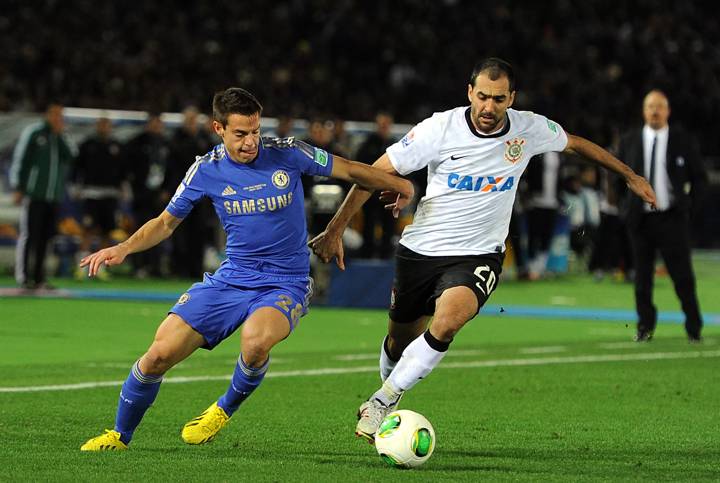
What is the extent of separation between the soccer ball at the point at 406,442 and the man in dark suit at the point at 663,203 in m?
7.32

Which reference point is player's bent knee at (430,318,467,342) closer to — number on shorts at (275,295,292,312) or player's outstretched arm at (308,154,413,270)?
player's outstretched arm at (308,154,413,270)

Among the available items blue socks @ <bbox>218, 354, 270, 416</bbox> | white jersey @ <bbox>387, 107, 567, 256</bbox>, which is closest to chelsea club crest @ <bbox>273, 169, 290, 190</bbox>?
white jersey @ <bbox>387, 107, 567, 256</bbox>

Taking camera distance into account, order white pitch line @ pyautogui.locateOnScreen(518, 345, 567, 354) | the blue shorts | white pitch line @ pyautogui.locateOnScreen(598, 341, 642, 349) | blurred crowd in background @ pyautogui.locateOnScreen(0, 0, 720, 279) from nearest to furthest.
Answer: the blue shorts, white pitch line @ pyautogui.locateOnScreen(518, 345, 567, 354), white pitch line @ pyautogui.locateOnScreen(598, 341, 642, 349), blurred crowd in background @ pyautogui.locateOnScreen(0, 0, 720, 279)

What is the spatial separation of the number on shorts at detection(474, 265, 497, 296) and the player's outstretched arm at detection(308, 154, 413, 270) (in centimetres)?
58

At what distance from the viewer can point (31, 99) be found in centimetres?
2697

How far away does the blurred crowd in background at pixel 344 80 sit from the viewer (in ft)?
72.1

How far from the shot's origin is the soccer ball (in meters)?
7.17

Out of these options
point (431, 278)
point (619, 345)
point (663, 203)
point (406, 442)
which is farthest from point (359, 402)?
point (663, 203)

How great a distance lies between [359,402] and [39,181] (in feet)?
33.9

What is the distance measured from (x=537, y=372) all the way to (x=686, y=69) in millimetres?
24326

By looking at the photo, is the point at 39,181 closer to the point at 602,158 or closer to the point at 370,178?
the point at 602,158

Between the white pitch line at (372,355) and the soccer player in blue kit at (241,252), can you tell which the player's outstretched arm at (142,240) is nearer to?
the soccer player in blue kit at (241,252)

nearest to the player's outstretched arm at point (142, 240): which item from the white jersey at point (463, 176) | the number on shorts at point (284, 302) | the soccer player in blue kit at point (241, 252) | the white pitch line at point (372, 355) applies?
the soccer player in blue kit at point (241, 252)

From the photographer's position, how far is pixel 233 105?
757 cm
